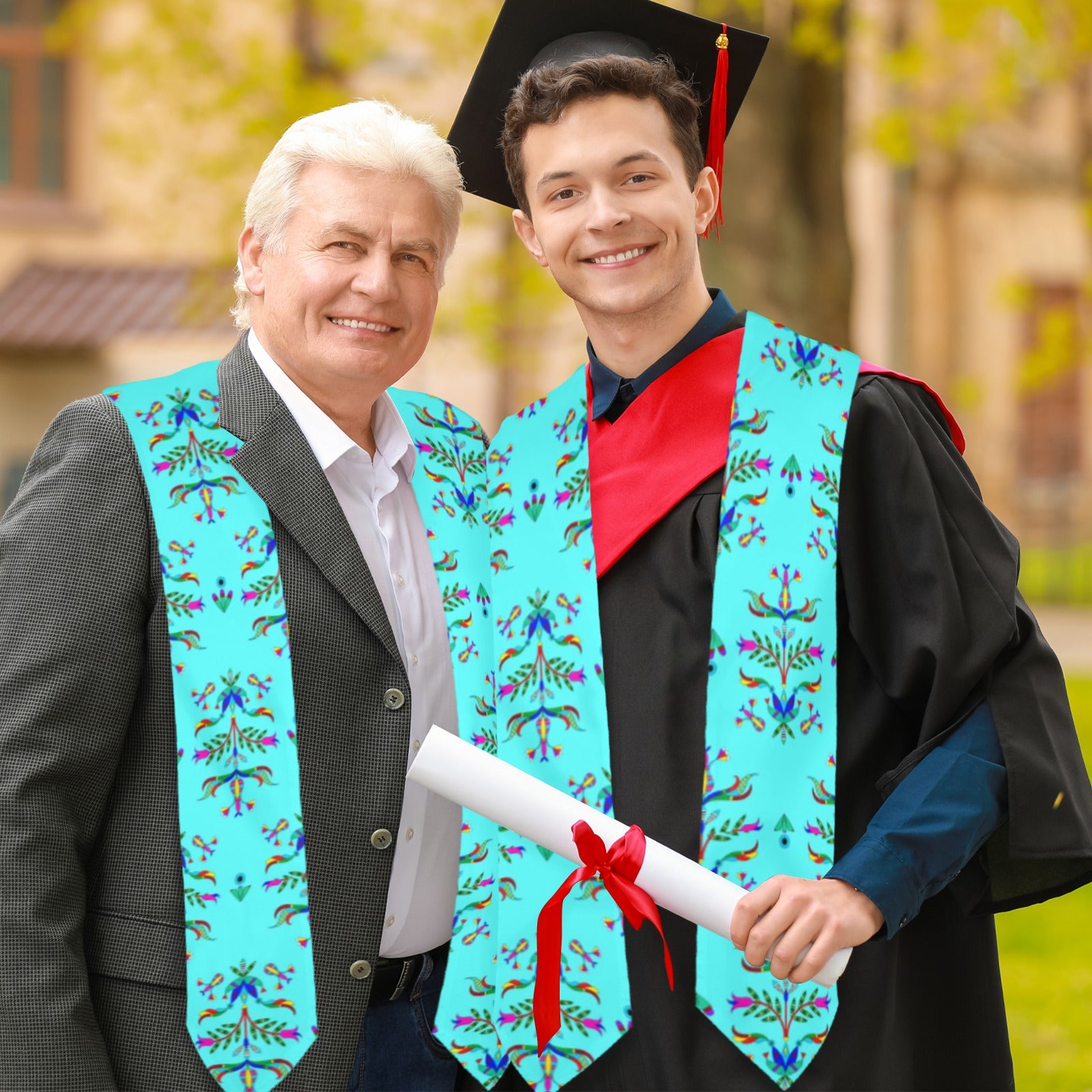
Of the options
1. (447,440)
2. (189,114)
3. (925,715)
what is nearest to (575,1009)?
(925,715)

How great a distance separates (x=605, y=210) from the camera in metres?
2.28

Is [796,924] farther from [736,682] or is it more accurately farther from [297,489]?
[297,489]

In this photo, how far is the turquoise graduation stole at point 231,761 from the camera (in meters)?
2.03

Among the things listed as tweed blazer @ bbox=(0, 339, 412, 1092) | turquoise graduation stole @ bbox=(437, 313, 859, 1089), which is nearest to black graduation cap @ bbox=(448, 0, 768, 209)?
turquoise graduation stole @ bbox=(437, 313, 859, 1089)

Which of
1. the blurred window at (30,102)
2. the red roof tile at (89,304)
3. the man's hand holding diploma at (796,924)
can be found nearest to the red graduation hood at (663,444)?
the man's hand holding diploma at (796,924)

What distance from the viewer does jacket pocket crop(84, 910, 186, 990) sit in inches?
79.5

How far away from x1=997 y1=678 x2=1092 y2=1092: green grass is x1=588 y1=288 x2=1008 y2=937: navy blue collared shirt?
2.36 meters

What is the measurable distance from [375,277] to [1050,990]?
3895 mm

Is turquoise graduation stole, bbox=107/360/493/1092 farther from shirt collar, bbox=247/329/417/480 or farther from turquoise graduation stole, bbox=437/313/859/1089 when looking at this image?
turquoise graduation stole, bbox=437/313/859/1089

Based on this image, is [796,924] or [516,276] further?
[516,276]

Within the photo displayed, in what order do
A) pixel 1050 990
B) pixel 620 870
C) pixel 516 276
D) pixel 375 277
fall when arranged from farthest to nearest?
pixel 516 276 < pixel 1050 990 < pixel 375 277 < pixel 620 870

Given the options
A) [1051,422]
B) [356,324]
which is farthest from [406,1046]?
[1051,422]

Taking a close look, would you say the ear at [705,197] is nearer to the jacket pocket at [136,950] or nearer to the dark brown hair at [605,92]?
the dark brown hair at [605,92]

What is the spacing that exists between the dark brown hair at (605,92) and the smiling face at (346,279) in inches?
9.3
